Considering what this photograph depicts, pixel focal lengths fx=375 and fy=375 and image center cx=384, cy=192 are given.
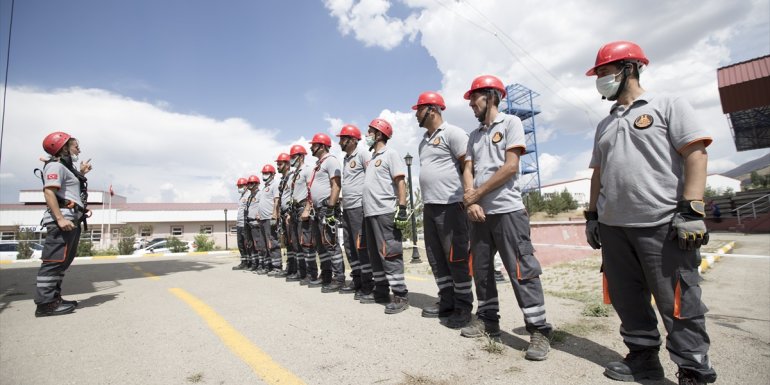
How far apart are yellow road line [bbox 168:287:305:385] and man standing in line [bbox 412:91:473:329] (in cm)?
168

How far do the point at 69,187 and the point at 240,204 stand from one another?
4.63 metres

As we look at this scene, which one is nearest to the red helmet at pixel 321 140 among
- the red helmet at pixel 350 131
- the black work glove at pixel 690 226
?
the red helmet at pixel 350 131

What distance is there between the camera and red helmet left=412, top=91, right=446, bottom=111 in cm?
415

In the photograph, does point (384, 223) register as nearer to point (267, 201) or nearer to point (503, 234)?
point (503, 234)

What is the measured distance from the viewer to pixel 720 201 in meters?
25.2

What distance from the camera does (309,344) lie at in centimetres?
304

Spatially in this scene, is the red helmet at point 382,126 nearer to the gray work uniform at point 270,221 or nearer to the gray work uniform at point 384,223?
the gray work uniform at point 384,223

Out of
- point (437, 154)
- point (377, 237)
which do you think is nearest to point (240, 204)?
point (377, 237)

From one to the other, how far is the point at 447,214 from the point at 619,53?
76.2 inches

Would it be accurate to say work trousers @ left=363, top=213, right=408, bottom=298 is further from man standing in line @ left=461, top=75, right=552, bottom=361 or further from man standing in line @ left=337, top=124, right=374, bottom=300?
man standing in line @ left=461, top=75, right=552, bottom=361

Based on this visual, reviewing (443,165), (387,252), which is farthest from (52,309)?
(443,165)

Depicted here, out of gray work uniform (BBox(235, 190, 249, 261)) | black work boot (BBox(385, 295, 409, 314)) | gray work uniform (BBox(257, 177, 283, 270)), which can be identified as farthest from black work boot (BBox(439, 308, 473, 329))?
gray work uniform (BBox(235, 190, 249, 261))

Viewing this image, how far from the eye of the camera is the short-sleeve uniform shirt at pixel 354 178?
16.5ft

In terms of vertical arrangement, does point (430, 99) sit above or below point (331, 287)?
above
